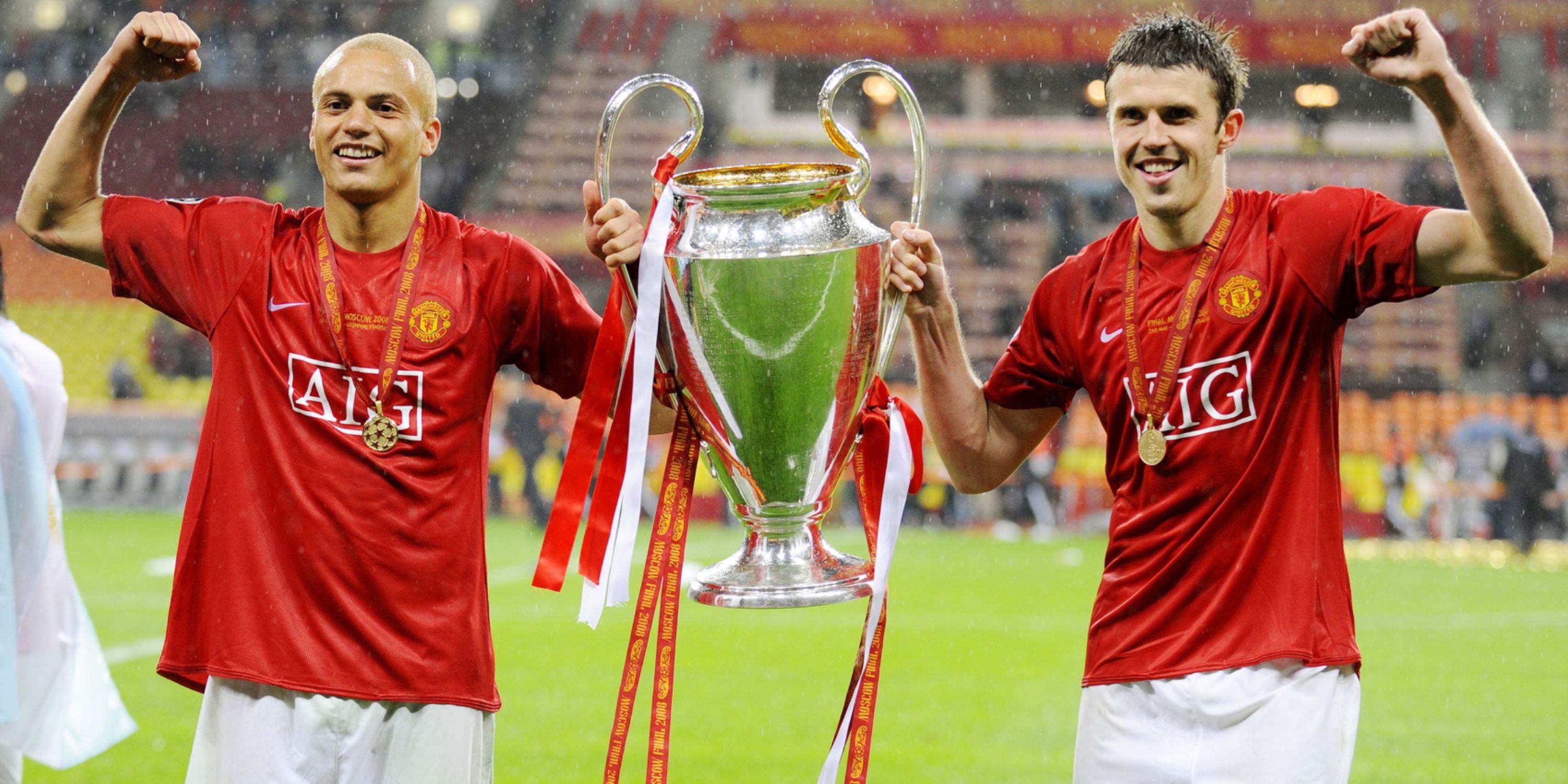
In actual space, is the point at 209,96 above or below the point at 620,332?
above

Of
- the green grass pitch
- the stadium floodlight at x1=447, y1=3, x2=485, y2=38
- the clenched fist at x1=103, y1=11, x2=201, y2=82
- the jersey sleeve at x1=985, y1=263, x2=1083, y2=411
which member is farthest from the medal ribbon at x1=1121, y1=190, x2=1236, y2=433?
the stadium floodlight at x1=447, y1=3, x2=485, y2=38

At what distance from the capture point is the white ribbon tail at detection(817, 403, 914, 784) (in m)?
2.26

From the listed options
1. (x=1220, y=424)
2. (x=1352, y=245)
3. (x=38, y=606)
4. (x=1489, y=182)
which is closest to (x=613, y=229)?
(x=1220, y=424)

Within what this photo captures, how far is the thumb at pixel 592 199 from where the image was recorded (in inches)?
85.2

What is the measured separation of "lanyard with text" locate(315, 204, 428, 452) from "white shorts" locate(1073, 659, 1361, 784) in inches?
42.4

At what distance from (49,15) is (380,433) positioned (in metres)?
21.0

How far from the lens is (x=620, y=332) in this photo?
229 centimetres

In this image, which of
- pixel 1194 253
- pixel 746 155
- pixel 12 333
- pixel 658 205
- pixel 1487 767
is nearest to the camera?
pixel 658 205

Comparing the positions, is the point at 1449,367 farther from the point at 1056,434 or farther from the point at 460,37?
the point at 460,37

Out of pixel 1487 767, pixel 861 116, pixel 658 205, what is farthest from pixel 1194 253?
pixel 861 116

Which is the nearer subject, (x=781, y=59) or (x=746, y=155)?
(x=746, y=155)

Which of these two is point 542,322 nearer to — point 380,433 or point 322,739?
point 380,433

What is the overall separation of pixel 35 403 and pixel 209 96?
683 inches

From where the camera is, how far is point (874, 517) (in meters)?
2.38
